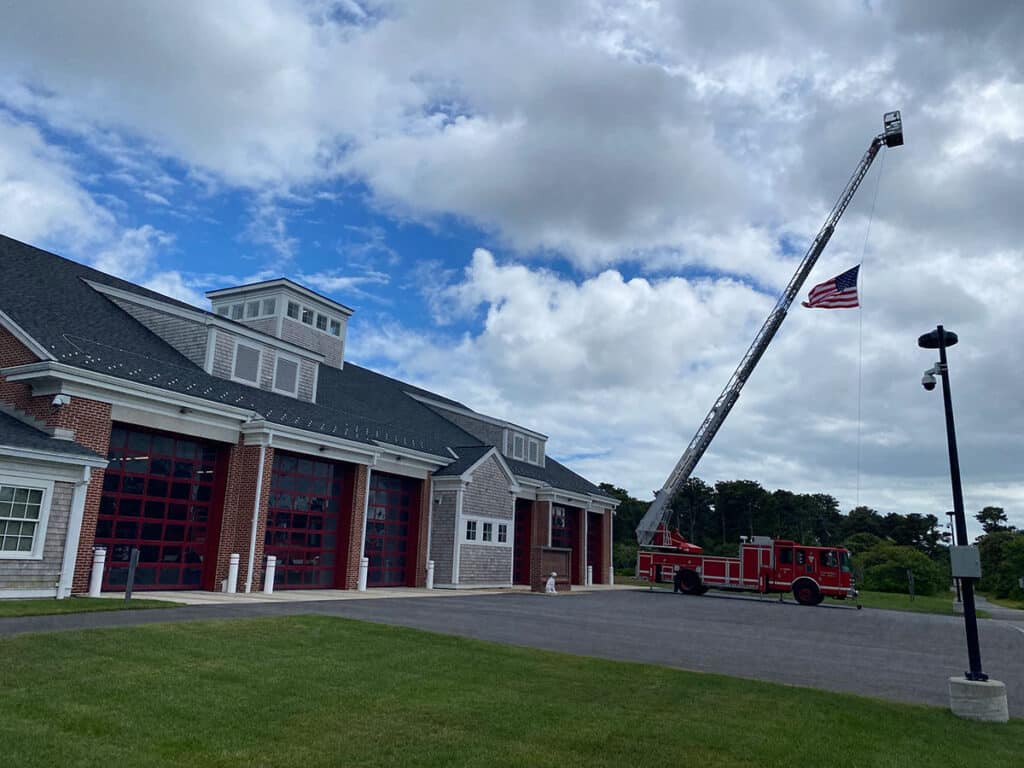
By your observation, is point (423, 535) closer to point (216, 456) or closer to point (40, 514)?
point (216, 456)

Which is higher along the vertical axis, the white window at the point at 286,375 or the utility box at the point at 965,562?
the white window at the point at 286,375

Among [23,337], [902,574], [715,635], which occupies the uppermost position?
[23,337]

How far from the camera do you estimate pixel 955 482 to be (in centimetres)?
1056

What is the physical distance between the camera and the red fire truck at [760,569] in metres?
31.7

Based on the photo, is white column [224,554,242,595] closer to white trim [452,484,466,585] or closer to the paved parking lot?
the paved parking lot

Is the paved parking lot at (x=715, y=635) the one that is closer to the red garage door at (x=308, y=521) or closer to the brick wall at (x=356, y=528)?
the brick wall at (x=356, y=528)

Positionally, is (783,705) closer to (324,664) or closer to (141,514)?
(324,664)

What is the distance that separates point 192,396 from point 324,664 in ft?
37.4

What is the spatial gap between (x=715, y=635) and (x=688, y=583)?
1869cm

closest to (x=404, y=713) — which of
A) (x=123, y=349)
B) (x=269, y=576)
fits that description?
(x=269, y=576)

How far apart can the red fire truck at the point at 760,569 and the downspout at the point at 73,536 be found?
25.7 meters

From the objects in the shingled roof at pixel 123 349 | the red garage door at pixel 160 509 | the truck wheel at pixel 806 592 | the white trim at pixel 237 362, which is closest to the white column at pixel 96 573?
the red garage door at pixel 160 509

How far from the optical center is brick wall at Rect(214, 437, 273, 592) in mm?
20547

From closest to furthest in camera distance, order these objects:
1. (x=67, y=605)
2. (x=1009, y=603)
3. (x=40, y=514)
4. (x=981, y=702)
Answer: (x=981, y=702) < (x=67, y=605) < (x=40, y=514) < (x=1009, y=603)
